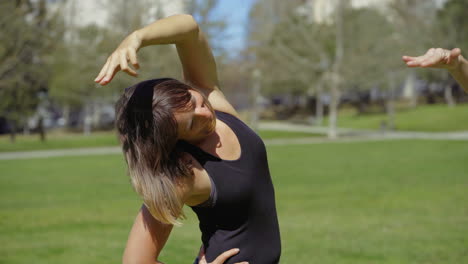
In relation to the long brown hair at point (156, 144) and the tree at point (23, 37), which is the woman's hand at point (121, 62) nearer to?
the long brown hair at point (156, 144)

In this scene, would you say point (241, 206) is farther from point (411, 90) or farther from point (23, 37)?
point (411, 90)

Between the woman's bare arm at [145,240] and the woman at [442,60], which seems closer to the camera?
the woman's bare arm at [145,240]

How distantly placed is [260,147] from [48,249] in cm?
546

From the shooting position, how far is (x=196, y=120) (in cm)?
212

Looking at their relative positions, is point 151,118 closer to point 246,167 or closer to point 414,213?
point 246,167

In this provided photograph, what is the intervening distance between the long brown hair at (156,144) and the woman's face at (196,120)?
3 centimetres

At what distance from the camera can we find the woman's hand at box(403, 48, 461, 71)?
2.54 metres

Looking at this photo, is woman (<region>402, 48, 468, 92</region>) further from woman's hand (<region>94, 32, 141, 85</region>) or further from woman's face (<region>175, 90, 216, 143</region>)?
woman's hand (<region>94, 32, 141, 85</region>)

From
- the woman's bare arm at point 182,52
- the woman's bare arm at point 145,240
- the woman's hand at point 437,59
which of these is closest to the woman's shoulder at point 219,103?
the woman's bare arm at point 182,52

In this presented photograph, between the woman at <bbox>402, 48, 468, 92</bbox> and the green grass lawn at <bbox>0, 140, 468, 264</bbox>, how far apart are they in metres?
3.79

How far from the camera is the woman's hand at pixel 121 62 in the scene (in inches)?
72.5

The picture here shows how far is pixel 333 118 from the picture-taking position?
33500 millimetres

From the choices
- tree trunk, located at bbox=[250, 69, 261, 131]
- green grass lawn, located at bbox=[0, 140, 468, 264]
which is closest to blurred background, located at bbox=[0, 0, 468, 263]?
green grass lawn, located at bbox=[0, 140, 468, 264]

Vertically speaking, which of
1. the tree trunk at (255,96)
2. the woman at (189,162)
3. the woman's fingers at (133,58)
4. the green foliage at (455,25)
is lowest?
the tree trunk at (255,96)
